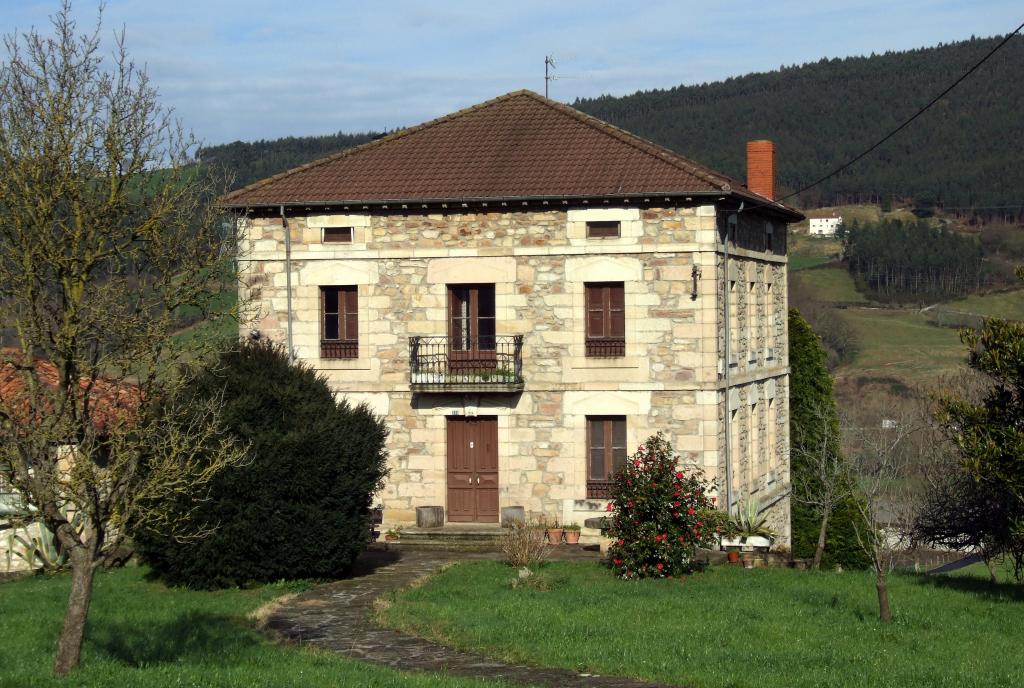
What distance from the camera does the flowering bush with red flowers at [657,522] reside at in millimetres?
20031

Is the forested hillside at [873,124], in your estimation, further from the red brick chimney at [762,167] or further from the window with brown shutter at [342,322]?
the window with brown shutter at [342,322]

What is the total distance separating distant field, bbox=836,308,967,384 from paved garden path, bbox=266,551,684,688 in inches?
2359

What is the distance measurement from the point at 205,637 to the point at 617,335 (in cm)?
1119

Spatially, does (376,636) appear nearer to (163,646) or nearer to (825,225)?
(163,646)

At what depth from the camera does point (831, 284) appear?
4250 inches

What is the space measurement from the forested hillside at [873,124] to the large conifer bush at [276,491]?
4029 inches

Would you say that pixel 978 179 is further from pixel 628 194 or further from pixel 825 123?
pixel 628 194

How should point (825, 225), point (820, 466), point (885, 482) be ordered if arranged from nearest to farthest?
point (820, 466) → point (885, 482) → point (825, 225)

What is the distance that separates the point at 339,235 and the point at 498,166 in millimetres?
3344

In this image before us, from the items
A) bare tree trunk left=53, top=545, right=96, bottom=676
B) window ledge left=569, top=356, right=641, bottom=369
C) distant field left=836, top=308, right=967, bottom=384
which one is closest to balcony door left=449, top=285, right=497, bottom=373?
window ledge left=569, top=356, right=641, bottom=369

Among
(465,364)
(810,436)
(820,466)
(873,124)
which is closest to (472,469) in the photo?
(465,364)

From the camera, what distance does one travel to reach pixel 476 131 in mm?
27016

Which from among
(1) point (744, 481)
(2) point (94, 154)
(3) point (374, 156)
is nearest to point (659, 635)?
(2) point (94, 154)

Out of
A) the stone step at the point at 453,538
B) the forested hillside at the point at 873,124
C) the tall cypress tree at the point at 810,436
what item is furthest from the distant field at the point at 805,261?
the stone step at the point at 453,538
